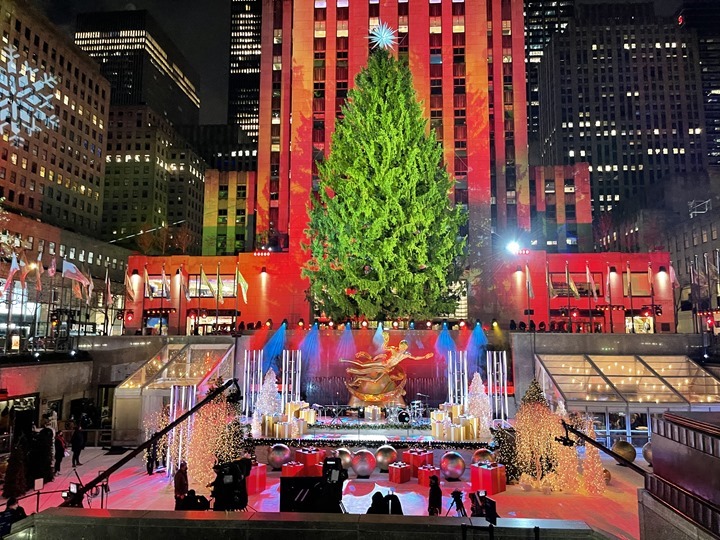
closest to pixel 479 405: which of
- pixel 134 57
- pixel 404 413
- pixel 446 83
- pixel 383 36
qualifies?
pixel 404 413

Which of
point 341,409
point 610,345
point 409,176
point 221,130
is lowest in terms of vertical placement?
point 341,409

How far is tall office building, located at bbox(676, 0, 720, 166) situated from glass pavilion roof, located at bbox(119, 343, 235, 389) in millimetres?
123889

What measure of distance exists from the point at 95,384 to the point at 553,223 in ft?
143

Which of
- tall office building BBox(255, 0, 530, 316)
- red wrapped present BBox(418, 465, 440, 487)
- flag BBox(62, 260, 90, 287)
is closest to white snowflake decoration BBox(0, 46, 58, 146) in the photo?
tall office building BBox(255, 0, 530, 316)

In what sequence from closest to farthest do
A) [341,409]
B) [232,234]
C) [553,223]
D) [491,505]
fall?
1. [491,505]
2. [341,409]
3. [553,223]
4. [232,234]

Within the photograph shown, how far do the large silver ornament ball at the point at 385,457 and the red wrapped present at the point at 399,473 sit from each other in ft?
1.92

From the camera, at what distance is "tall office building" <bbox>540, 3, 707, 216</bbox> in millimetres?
113750

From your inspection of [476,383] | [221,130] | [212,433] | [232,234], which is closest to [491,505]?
[212,433]

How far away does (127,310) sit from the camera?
40500 mm

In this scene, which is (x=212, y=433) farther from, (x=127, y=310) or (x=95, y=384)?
(x=127, y=310)

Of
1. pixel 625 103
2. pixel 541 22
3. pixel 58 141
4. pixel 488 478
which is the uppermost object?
pixel 541 22

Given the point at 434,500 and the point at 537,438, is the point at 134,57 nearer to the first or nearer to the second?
the point at 537,438

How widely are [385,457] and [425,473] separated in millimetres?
1608

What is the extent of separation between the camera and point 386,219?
28.0m
